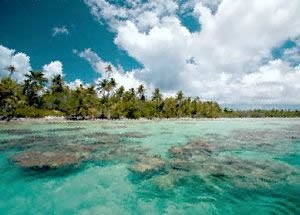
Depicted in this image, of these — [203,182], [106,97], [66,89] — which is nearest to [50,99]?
[66,89]

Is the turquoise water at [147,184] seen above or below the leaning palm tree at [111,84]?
below

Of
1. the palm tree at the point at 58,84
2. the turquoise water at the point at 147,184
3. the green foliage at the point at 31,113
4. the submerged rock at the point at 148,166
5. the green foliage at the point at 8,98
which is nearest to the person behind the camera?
the turquoise water at the point at 147,184

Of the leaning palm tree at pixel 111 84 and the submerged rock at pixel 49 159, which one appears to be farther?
the leaning palm tree at pixel 111 84

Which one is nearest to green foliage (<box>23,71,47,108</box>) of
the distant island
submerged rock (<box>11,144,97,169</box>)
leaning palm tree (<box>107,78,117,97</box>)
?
the distant island

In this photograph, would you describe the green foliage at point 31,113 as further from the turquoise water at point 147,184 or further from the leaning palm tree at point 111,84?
the turquoise water at point 147,184

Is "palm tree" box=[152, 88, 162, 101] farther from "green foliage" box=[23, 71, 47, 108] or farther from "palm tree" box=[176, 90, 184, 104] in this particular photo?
"green foliage" box=[23, 71, 47, 108]

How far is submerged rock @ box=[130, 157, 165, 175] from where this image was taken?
45.5 ft

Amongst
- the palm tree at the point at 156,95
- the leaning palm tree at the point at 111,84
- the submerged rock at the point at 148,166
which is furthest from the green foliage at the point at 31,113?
the submerged rock at the point at 148,166

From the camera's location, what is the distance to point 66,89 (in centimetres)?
8294

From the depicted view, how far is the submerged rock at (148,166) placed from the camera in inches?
546

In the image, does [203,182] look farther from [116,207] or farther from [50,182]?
[50,182]

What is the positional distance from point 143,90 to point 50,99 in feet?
114

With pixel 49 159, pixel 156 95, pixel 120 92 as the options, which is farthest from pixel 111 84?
pixel 49 159

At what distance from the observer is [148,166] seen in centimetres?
1479
